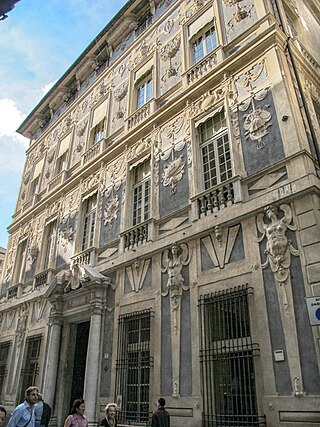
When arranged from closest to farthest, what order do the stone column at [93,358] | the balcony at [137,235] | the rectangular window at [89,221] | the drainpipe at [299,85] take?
the drainpipe at [299,85] → the stone column at [93,358] → the balcony at [137,235] → the rectangular window at [89,221]

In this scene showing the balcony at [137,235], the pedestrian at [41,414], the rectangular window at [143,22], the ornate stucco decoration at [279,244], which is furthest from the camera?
the rectangular window at [143,22]

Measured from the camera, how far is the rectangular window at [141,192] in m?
10.2

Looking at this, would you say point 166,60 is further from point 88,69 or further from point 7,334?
point 7,334

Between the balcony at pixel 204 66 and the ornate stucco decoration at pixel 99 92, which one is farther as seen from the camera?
the ornate stucco decoration at pixel 99 92

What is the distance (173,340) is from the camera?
761 cm

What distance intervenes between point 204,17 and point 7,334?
1282 cm

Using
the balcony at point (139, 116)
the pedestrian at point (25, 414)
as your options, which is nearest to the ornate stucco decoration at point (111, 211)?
the balcony at point (139, 116)

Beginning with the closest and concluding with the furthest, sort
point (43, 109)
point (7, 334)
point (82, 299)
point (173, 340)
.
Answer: point (173, 340) < point (82, 299) < point (7, 334) < point (43, 109)

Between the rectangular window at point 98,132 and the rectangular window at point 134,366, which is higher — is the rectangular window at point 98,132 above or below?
above

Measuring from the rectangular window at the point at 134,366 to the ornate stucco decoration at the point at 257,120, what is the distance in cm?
450

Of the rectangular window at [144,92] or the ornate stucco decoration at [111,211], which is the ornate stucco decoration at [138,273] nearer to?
the ornate stucco decoration at [111,211]

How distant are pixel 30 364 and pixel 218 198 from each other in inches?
341

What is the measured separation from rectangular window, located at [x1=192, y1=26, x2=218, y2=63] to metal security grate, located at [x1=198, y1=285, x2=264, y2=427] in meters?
7.10

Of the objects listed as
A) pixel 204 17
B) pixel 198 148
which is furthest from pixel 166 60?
pixel 198 148
